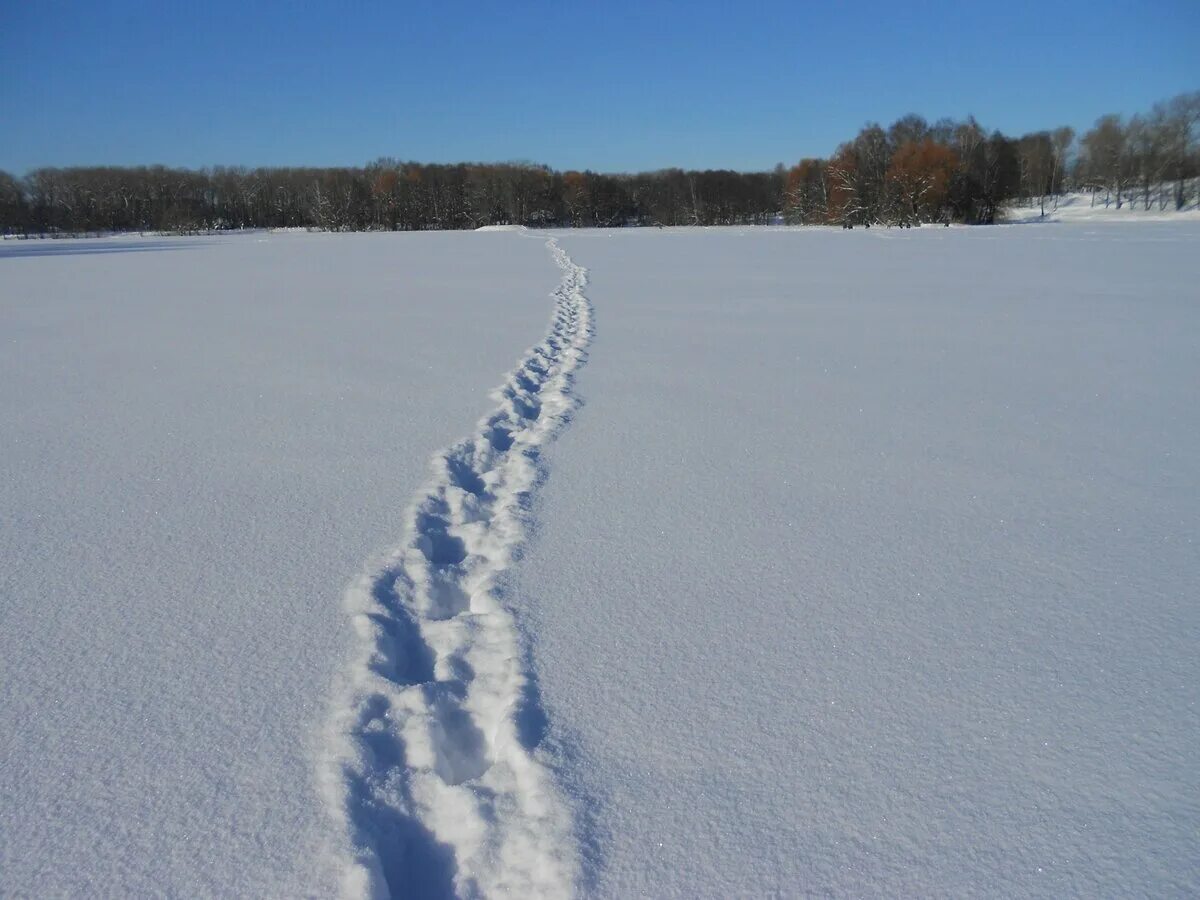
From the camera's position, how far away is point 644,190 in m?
70.8

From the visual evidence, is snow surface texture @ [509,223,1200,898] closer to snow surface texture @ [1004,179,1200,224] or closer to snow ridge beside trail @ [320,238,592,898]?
snow ridge beside trail @ [320,238,592,898]

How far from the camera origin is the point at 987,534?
9.75 feet

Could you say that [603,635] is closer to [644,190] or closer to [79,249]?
[79,249]

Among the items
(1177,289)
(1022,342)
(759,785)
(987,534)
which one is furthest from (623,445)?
(1177,289)

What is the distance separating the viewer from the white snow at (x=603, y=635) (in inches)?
61.6

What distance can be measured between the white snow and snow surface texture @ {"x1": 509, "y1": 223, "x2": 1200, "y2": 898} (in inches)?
0.5

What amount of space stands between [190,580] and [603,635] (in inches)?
58.9

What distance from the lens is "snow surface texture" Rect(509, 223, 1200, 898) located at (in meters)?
1.56

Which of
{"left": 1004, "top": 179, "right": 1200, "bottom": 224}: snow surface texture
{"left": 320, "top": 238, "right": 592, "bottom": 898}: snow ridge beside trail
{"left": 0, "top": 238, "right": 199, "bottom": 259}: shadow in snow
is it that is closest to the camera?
{"left": 320, "top": 238, "right": 592, "bottom": 898}: snow ridge beside trail

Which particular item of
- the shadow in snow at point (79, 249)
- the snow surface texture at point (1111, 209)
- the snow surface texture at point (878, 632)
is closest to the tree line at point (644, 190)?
the snow surface texture at point (1111, 209)

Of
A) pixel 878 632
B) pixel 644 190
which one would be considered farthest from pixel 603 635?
pixel 644 190

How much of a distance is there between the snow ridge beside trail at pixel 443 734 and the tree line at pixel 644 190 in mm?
44324

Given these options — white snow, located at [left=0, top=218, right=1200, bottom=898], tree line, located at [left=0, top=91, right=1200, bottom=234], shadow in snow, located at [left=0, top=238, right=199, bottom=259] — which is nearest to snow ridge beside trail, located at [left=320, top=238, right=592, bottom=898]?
white snow, located at [left=0, top=218, right=1200, bottom=898]

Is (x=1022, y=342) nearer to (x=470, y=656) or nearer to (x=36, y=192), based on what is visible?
(x=470, y=656)
